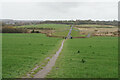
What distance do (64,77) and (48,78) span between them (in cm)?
145

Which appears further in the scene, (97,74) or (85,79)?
(97,74)

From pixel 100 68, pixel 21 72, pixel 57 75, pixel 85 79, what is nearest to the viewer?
pixel 85 79

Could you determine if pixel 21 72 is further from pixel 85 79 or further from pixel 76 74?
pixel 85 79

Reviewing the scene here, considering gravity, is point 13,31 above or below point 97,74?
above

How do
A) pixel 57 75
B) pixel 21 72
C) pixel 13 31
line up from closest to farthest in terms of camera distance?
pixel 57 75 < pixel 21 72 < pixel 13 31

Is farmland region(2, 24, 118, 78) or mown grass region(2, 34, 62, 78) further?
mown grass region(2, 34, 62, 78)

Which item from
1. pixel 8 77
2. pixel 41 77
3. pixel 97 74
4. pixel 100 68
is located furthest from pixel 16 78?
pixel 100 68

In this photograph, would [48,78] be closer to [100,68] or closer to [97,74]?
[97,74]

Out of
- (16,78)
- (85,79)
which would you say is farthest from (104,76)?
(16,78)

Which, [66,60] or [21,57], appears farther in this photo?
[21,57]

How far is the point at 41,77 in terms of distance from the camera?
13.5m

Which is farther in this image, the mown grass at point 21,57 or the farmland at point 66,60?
the mown grass at point 21,57

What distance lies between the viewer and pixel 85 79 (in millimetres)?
13070

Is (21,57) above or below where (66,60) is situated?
above
